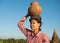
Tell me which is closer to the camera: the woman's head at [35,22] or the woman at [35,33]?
the woman at [35,33]

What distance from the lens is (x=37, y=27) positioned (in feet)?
17.0

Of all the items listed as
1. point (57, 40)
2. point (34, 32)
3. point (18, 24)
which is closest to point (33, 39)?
point (34, 32)

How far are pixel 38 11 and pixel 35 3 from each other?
0.19 metres

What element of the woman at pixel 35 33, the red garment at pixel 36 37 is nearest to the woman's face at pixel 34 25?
the woman at pixel 35 33

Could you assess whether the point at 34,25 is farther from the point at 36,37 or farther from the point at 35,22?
the point at 36,37

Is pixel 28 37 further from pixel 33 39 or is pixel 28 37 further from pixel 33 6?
pixel 33 6

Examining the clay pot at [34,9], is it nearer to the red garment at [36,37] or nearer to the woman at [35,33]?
the woman at [35,33]

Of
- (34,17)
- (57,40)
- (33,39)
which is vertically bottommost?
(57,40)

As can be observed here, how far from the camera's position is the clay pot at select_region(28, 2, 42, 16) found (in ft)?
16.9

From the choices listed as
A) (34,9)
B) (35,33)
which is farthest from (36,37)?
(34,9)

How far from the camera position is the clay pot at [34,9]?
5.14 metres

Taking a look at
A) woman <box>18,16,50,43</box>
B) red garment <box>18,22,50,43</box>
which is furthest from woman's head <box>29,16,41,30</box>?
red garment <box>18,22,50,43</box>

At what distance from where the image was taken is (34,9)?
514 centimetres

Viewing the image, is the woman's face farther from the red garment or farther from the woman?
the red garment
